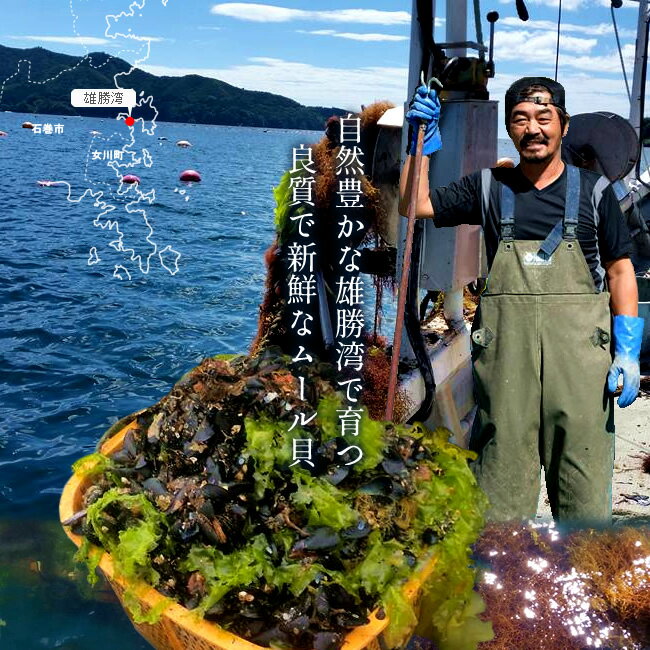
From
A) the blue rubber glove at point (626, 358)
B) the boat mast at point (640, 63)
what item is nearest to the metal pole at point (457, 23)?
the blue rubber glove at point (626, 358)

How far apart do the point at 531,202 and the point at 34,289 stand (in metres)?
12.7

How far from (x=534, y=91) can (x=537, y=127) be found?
0.55ft

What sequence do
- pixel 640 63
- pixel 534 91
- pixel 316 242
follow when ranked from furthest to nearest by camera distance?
pixel 640 63 < pixel 316 242 < pixel 534 91

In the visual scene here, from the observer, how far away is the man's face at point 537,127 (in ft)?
10.9

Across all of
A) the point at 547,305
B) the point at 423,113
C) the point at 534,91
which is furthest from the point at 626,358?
the point at 423,113

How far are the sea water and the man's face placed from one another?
1.39m

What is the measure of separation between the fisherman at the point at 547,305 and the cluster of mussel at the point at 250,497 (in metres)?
0.64

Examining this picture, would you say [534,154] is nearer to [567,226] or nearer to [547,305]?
[567,226]

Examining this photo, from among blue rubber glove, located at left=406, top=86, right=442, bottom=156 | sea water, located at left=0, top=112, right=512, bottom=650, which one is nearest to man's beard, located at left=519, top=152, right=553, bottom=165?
blue rubber glove, located at left=406, top=86, right=442, bottom=156

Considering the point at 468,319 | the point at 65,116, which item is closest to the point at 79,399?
the point at 468,319

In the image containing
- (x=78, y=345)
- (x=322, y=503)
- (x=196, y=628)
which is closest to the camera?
(x=196, y=628)

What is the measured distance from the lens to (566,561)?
3609mm

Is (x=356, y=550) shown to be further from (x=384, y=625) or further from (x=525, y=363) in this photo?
(x=525, y=363)

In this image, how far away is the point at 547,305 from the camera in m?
3.42
